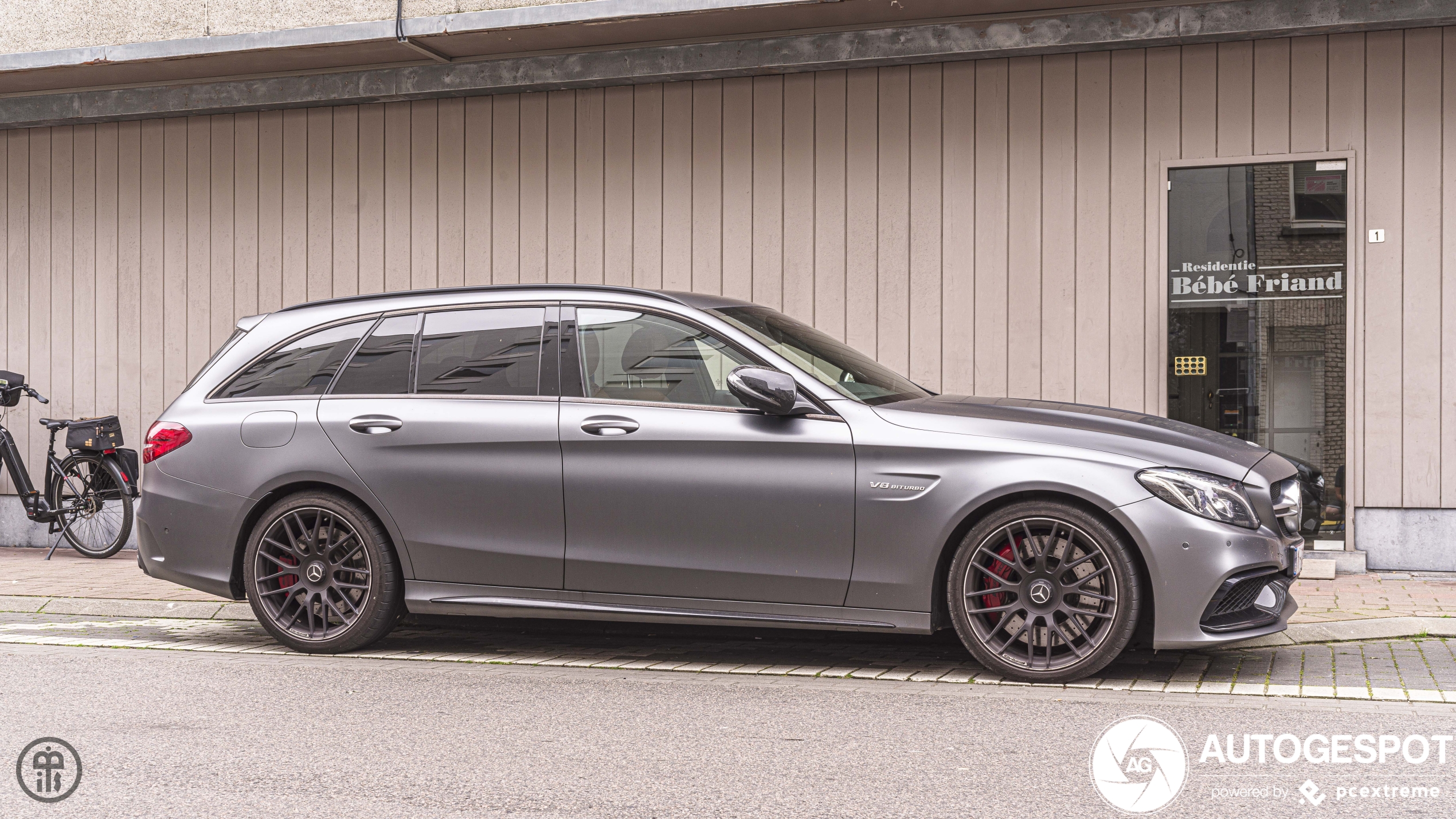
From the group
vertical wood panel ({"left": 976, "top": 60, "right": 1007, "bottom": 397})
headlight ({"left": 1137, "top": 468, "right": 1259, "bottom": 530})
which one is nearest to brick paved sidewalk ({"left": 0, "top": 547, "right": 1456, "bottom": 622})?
headlight ({"left": 1137, "top": 468, "right": 1259, "bottom": 530})

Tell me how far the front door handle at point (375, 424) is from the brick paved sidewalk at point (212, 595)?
2.28 metres

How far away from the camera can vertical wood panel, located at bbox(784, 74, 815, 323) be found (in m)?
9.81

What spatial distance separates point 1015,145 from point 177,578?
20.2 ft

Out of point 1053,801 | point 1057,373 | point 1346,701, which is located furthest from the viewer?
point 1057,373

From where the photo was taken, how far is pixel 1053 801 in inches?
153

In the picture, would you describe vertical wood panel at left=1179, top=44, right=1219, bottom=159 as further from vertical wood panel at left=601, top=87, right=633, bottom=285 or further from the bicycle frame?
the bicycle frame

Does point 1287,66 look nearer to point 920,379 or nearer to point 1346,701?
point 920,379

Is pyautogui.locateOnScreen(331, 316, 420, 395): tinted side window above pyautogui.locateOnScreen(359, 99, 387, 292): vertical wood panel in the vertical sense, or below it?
below

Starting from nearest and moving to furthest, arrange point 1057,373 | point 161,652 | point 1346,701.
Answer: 1. point 1346,701
2. point 161,652
3. point 1057,373

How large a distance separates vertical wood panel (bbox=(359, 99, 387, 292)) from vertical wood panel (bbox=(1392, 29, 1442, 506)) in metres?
7.59

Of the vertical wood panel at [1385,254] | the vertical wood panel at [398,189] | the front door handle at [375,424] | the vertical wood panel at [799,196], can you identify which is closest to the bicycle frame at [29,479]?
the vertical wood panel at [398,189]

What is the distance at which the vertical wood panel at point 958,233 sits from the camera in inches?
372

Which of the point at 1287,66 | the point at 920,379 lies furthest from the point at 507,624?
the point at 1287,66

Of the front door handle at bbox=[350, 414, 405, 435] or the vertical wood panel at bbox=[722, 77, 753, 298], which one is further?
the vertical wood panel at bbox=[722, 77, 753, 298]
